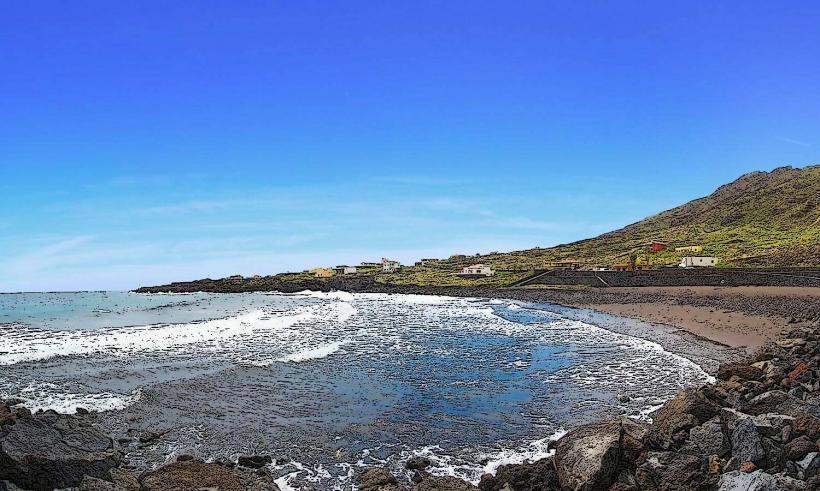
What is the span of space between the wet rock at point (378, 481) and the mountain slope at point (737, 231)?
65.9 m

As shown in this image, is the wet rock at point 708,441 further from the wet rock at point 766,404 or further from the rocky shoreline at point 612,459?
the wet rock at point 766,404

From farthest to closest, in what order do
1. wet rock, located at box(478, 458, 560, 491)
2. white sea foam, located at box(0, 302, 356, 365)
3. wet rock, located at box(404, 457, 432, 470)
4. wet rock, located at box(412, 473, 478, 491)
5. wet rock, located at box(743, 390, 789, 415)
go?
1. white sea foam, located at box(0, 302, 356, 365)
2. wet rock, located at box(404, 457, 432, 470)
3. wet rock, located at box(743, 390, 789, 415)
4. wet rock, located at box(412, 473, 478, 491)
5. wet rock, located at box(478, 458, 560, 491)

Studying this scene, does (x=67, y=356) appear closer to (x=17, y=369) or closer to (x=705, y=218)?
(x=17, y=369)

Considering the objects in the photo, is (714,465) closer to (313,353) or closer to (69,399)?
(69,399)

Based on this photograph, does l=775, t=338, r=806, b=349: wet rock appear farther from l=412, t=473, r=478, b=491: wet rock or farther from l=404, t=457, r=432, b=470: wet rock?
l=412, t=473, r=478, b=491: wet rock

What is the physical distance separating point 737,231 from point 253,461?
12928 cm

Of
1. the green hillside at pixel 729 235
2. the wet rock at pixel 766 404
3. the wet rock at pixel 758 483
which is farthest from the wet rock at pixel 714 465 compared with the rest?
the green hillside at pixel 729 235

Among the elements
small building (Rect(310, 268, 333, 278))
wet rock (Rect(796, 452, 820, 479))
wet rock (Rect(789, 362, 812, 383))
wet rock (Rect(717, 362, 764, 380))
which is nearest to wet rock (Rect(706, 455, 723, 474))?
wet rock (Rect(796, 452, 820, 479))

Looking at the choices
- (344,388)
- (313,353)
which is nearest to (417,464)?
(344,388)

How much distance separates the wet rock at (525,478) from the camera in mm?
10227

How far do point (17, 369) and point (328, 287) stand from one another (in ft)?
284

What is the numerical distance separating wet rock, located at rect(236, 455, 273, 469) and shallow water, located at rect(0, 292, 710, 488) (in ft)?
1.53

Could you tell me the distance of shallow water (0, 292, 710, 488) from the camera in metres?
14.1

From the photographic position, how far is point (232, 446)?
14.2 m
